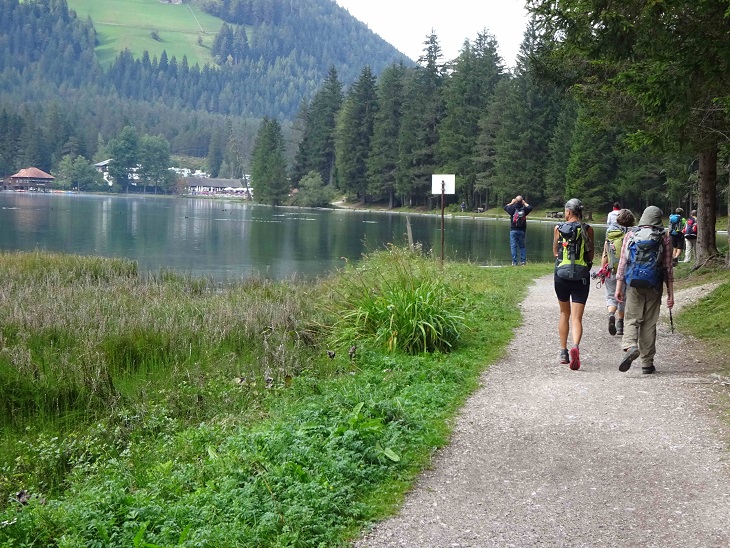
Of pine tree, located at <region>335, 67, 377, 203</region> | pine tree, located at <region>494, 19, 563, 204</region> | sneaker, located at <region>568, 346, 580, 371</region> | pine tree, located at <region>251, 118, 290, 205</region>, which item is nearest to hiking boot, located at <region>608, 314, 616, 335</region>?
sneaker, located at <region>568, 346, 580, 371</region>

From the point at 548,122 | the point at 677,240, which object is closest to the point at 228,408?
the point at 677,240

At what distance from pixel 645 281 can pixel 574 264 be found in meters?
0.80

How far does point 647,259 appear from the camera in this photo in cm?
903

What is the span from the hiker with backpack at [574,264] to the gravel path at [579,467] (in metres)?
0.51

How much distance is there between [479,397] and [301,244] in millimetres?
34970

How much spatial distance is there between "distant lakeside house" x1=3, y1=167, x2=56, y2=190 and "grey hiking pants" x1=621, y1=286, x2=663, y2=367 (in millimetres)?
169131

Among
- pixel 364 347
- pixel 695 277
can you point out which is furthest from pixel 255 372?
pixel 695 277

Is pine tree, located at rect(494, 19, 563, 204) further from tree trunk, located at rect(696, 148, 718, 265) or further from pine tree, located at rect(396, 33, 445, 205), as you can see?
tree trunk, located at rect(696, 148, 718, 265)

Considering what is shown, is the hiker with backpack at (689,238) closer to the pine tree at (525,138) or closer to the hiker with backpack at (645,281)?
the hiker with backpack at (645,281)

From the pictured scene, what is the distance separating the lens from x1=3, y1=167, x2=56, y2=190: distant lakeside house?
163 metres

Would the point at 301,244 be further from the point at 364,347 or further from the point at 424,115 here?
the point at 424,115

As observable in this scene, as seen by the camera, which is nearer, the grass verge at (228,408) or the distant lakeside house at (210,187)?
the grass verge at (228,408)

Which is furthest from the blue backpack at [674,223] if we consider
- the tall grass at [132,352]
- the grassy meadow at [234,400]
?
the tall grass at [132,352]

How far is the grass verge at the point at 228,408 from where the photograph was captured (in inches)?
200
